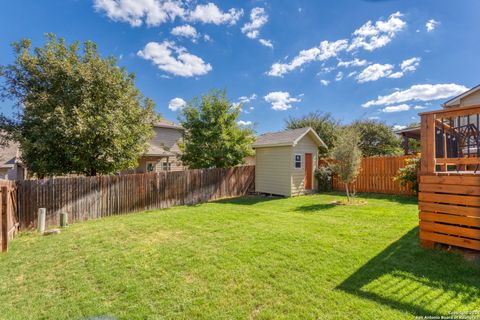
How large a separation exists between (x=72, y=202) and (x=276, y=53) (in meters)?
13.1

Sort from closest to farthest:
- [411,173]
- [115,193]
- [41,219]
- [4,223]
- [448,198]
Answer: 1. [448,198]
2. [4,223]
3. [41,219]
4. [115,193]
5. [411,173]

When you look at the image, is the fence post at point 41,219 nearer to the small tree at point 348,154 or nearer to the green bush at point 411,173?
the small tree at point 348,154

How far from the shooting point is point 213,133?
12547mm

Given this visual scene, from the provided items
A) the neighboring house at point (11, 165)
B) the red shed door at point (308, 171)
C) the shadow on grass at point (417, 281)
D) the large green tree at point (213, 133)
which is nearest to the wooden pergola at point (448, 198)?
the shadow on grass at point (417, 281)

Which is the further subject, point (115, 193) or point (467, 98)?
point (467, 98)

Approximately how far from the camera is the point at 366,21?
10.3m

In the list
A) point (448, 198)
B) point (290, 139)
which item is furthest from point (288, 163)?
point (448, 198)

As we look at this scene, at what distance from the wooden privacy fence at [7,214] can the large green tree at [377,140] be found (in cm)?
2543

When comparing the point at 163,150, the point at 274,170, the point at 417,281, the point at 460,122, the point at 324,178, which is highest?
the point at 460,122

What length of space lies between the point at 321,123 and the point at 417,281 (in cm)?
2167

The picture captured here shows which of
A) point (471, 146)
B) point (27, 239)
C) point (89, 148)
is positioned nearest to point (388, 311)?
point (471, 146)

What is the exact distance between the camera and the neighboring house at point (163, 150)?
635 inches

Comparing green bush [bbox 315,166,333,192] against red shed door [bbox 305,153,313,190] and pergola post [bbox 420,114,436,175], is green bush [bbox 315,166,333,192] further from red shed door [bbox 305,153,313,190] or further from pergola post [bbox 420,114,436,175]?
pergola post [bbox 420,114,436,175]

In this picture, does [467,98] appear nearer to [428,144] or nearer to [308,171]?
[308,171]
